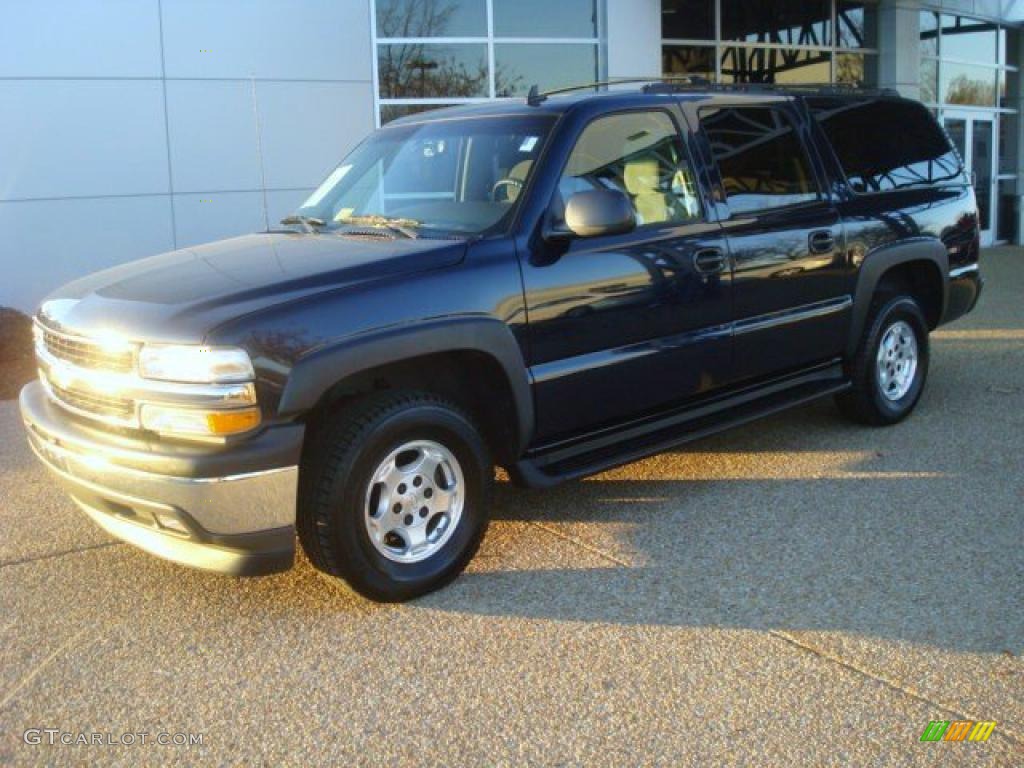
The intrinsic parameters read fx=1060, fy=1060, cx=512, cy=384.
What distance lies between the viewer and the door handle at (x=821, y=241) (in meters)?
5.46

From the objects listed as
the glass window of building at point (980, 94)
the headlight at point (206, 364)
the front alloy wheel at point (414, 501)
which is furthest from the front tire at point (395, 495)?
the glass window of building at point (980, 94)

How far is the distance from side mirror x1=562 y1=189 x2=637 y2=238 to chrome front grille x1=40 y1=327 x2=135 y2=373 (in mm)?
1745

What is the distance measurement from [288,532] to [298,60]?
926cm

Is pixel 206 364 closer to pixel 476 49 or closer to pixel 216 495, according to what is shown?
pixel 216 495

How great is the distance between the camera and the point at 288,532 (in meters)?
3.63

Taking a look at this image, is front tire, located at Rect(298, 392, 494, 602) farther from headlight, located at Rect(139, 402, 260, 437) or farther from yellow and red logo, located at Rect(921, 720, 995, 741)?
yellow and red logo, located at Rect(921, 720, 995, 741)

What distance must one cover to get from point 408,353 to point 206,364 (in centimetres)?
72

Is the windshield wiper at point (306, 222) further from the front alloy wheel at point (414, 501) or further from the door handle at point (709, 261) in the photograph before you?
the door handle at point (709, 261)

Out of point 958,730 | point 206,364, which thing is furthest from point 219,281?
point 958,730

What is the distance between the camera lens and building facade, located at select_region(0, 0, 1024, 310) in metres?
10.7

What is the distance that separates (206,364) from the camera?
11.4 feet

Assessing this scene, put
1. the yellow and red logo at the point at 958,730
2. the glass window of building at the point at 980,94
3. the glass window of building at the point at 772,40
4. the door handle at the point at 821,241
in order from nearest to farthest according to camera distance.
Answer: the yellow and red logo at the point at 958,730, the door handle at the point at 821,241, the glass window of building at the point at 772,40, the glass window of building at the point at 980,94

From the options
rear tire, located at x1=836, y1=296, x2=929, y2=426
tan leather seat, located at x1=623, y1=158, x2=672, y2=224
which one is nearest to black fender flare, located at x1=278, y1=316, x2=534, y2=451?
tan leather seat, located at x1=623, y1=158, x2=672, y2=224

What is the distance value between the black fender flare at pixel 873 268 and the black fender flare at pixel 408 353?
2.43 m
